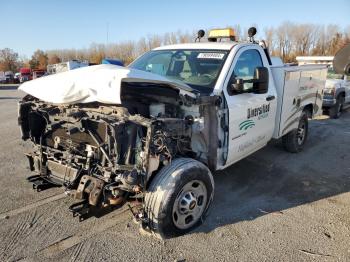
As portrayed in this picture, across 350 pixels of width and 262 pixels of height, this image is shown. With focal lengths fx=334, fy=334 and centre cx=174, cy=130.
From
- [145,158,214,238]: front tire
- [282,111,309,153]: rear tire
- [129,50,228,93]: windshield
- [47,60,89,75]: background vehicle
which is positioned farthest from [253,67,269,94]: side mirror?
[47,60,89,75]: background vehicle

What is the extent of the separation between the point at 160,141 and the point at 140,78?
2.25ft

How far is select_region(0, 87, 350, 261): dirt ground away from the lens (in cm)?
350

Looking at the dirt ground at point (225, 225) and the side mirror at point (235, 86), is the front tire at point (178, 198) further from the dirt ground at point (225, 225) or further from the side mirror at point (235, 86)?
the side mirror at point (235, 86)

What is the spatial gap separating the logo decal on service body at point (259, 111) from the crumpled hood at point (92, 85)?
126 cm

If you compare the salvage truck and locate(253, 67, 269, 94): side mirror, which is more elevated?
locate(253, 67, 269, 94): side mirror

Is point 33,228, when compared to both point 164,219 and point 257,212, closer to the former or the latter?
point 164,219

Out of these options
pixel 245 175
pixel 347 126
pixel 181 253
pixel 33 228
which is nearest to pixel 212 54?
pixel 245 175

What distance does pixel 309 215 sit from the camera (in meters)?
4.34

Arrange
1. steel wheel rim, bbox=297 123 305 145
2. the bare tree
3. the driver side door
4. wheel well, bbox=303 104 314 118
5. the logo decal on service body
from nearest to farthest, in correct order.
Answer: the driver side door
the logo decal on service body
steel wheel rim, bbox=297 123 305 145
wheel well, bbox=303 104 314 118
the bare tree

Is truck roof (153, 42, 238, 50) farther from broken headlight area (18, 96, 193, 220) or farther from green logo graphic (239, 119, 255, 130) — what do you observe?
broken headlight area (18, 96, 193, 220)

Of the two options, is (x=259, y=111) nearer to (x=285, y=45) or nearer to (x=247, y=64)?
(x=247, y=64)

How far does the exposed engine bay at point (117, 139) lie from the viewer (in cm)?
341

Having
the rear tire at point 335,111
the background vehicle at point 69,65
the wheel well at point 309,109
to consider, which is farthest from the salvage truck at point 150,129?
the rear tire at point 335,111

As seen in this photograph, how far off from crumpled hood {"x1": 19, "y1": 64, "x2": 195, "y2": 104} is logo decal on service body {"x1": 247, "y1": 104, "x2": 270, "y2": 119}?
49.6 inches
